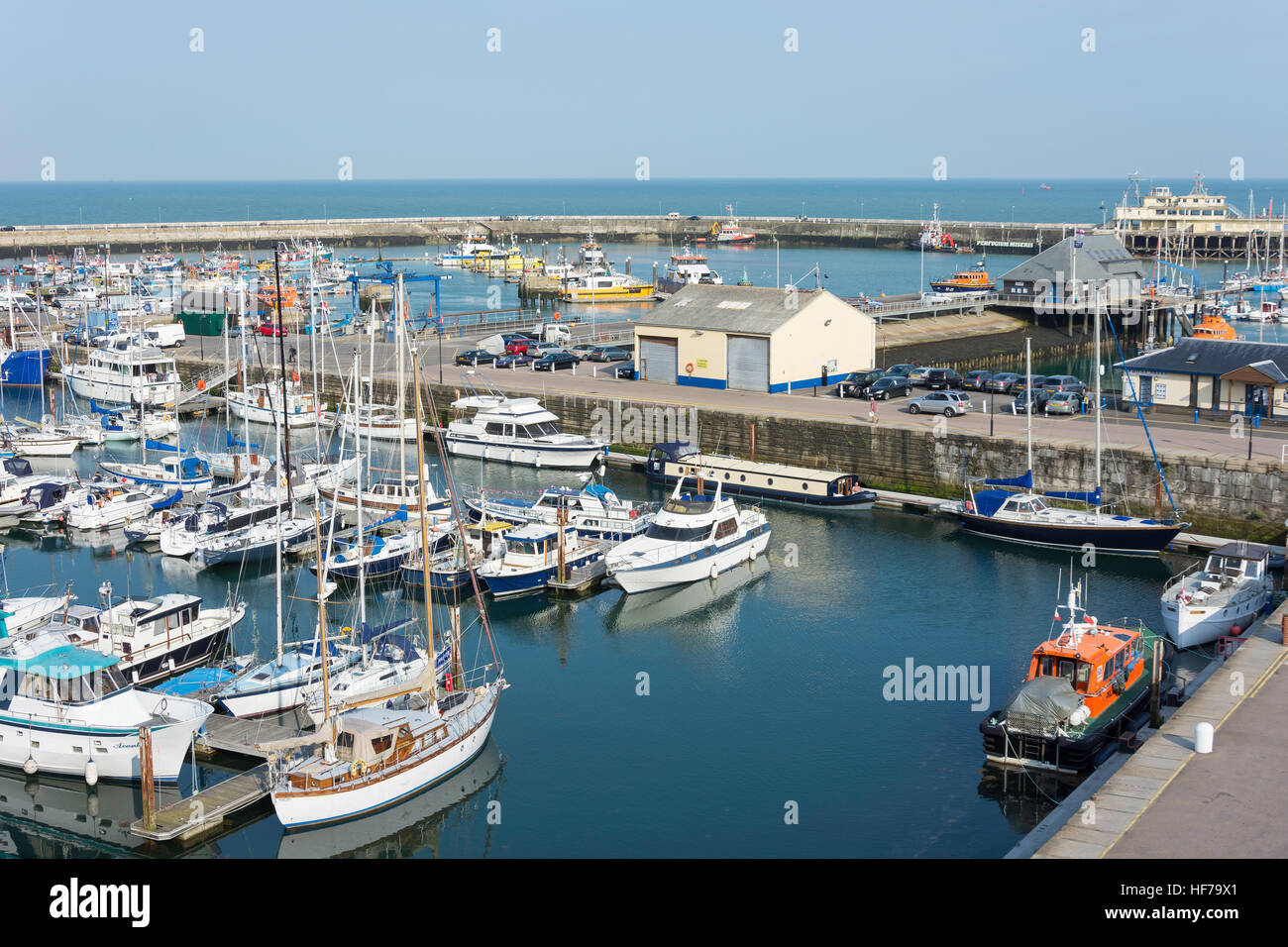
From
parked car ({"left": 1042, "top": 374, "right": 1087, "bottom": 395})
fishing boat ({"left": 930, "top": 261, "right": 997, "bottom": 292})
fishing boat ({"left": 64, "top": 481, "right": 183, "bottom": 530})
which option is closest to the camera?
fishing boat ({"left": 64, "top": 481, "right": 183, "bottom": 530})

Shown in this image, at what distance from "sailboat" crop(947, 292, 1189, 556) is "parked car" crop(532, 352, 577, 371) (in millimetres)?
22426

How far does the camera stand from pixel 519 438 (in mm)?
46156

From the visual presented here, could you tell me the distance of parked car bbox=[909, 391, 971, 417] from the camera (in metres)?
44.5

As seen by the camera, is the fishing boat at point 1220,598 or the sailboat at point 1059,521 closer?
the fishing boat at point 1220,598

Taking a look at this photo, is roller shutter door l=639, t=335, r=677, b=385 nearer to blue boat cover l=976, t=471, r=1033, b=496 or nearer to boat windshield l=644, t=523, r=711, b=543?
blue boat cover l=976, t=471, r=1033, b=496

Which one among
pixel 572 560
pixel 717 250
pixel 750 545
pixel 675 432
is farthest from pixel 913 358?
pixel 717 250

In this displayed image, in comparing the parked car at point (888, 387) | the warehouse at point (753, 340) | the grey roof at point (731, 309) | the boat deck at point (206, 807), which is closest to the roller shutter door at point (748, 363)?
the warehouse at point (753, 340)

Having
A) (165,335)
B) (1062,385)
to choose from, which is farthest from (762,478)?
(165,335)

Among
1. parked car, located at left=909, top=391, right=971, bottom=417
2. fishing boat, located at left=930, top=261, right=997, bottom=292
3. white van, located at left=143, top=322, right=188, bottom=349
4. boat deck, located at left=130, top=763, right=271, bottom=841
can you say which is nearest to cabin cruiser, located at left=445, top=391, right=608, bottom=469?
parked car, located at left=909, top=391, right=971, bottom=417

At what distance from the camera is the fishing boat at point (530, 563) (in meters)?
32.6

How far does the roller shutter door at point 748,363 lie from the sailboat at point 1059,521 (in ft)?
40.9

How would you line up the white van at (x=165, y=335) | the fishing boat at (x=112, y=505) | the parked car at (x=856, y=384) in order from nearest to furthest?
the fishing boat at (x=112, y=505) → the parked car at (x=856, y=384) → the white van at (x=165, y=335)

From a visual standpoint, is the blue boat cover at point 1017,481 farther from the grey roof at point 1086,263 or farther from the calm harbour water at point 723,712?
the grey roof at point 1086,263

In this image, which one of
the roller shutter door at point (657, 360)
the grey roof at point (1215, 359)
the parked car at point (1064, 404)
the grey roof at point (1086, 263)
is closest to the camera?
the grey roof at point (1215, 359)
